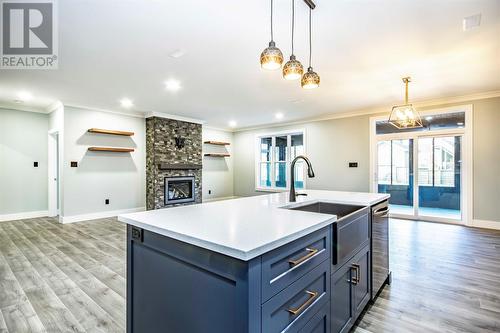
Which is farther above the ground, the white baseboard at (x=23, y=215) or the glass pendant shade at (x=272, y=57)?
the glass pendant shade at (x=272, y=57)

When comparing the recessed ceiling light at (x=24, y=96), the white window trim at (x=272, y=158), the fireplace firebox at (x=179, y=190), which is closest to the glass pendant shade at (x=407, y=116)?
the white window trim at (x=272, y=158)

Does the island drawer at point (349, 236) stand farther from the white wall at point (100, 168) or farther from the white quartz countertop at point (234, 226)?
the white wall at point (100, 168)

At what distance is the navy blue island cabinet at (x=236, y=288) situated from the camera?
1.00 meters

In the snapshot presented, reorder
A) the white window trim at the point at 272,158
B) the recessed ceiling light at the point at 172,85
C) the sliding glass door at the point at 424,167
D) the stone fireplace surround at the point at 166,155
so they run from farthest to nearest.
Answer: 1. the white window trim at the point at 272,158
2. the stone fireplace surround at the point at 166,155
3. the sliding glass door at the point at 424,167
4. the recessed ceiling light at the point at 172,85

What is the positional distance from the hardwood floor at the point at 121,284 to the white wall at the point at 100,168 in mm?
1324

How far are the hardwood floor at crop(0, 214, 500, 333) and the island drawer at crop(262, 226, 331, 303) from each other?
3.33 feet

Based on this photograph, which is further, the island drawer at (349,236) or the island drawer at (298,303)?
the island drawer at (349,236)

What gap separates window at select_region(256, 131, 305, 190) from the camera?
25.8 feet

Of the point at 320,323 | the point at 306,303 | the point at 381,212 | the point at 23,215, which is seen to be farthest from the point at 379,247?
the point at 23,215

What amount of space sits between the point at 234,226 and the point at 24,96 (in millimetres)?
5893

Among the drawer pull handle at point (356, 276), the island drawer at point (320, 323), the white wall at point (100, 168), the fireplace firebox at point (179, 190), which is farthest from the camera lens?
the fireplace firebox at point (179, 190)

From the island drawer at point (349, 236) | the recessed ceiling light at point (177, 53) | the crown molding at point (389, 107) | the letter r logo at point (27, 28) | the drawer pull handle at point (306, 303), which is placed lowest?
the drawer pull handle at point (306, 303)

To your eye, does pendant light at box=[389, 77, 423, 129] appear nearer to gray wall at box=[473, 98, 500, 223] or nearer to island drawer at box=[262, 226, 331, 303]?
gray wall at box=[473, 98, 500, 223]

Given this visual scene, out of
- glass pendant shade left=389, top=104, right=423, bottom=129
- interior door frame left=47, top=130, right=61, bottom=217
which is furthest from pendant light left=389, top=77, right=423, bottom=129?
interior door frame left=47, top=130, right=61, bottom=217
